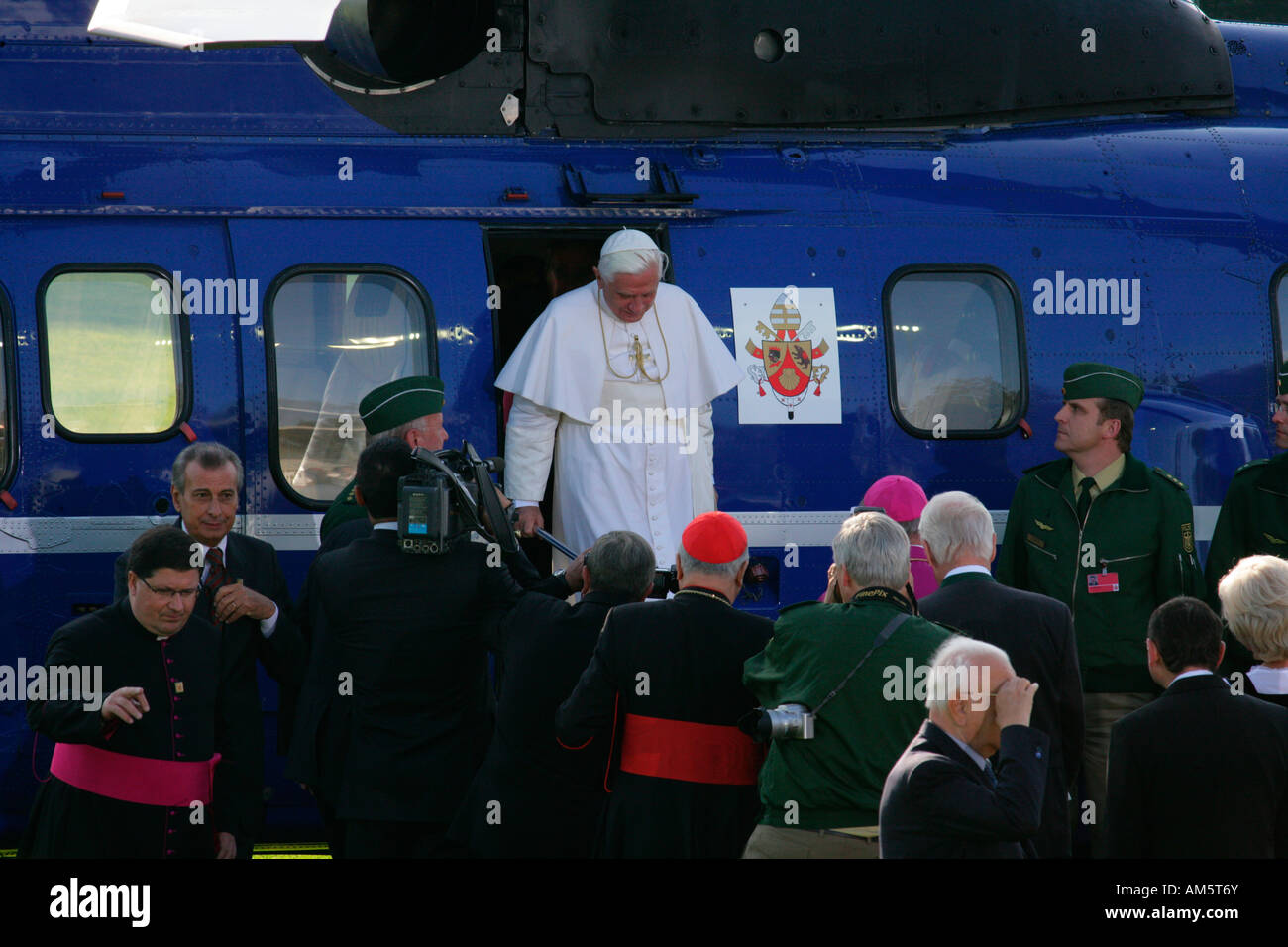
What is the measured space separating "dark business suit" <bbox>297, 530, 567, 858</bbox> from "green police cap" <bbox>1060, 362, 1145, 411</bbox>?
10.1 feet

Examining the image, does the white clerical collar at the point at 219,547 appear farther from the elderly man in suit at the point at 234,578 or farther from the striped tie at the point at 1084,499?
the striped tie at the point at 1084,499

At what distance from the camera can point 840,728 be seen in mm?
5184

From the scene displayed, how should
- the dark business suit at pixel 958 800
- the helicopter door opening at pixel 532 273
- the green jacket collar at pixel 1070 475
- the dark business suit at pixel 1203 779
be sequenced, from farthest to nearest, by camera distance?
the helicopter door opening at pixel 532 273 → the green jacket collar at pixel 1070 475 → the dark business suit at pixel 1203 779 → the dark business suit at pixel 958 800

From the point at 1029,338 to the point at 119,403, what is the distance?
468cm

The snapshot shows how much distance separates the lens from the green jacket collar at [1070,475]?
7.59m

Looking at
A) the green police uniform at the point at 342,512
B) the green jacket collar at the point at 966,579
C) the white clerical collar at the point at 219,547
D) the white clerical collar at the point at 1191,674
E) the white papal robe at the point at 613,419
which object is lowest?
the white clerical collar at the point at 1191,674

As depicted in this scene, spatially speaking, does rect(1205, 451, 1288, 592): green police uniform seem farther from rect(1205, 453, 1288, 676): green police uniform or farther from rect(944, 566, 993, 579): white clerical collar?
rect(944, 566, 993, 579): white clerical collar

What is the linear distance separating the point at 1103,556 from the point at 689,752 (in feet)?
9.00

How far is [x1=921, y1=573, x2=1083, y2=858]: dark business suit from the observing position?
5.98m

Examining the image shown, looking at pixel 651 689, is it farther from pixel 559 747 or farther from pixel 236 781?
pixel 236 781

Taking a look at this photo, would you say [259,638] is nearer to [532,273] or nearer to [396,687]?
[396,687]

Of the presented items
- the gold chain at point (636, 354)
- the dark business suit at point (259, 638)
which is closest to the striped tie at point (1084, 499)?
the gold chain at point (636, 354)

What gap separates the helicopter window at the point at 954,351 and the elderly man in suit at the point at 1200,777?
3.62 meters

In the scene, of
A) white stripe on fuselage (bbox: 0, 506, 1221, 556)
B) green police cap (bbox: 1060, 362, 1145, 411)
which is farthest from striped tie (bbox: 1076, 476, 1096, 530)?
white stripe on fuselage (bbox: 0, 506, 1221, 556)
